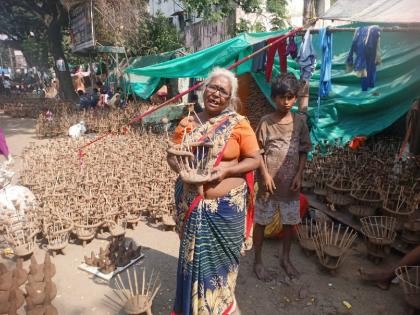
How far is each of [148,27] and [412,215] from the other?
45.9 ft

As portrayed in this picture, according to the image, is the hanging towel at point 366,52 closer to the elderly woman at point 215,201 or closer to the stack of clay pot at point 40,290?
the elderly woman at point 215,201

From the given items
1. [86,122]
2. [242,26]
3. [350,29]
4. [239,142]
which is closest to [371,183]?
[350,29]

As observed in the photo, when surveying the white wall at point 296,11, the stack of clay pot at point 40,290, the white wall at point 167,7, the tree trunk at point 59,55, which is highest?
the white wall at point 167,7

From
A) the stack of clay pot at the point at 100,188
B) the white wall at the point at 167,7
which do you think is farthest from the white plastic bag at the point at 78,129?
the white wall at the point at 167,7

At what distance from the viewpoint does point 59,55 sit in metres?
15.9

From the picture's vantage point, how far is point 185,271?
2197 mm

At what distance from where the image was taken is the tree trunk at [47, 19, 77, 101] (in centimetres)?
1565

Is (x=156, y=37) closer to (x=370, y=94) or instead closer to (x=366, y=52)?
(x=370, y=94)

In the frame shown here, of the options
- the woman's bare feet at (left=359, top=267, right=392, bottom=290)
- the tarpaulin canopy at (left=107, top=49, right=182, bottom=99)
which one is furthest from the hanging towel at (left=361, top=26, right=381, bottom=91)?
the tarpaulin canopy at (left=107, top=49, right=182, bottom=99)

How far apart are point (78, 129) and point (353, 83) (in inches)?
278

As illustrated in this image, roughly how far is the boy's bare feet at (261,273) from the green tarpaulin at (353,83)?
11.7 feet

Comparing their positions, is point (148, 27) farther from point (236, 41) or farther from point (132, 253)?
point (132, 253)

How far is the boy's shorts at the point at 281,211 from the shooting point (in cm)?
288

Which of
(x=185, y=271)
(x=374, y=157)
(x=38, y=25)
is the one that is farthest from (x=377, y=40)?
(x=38, y=25)
